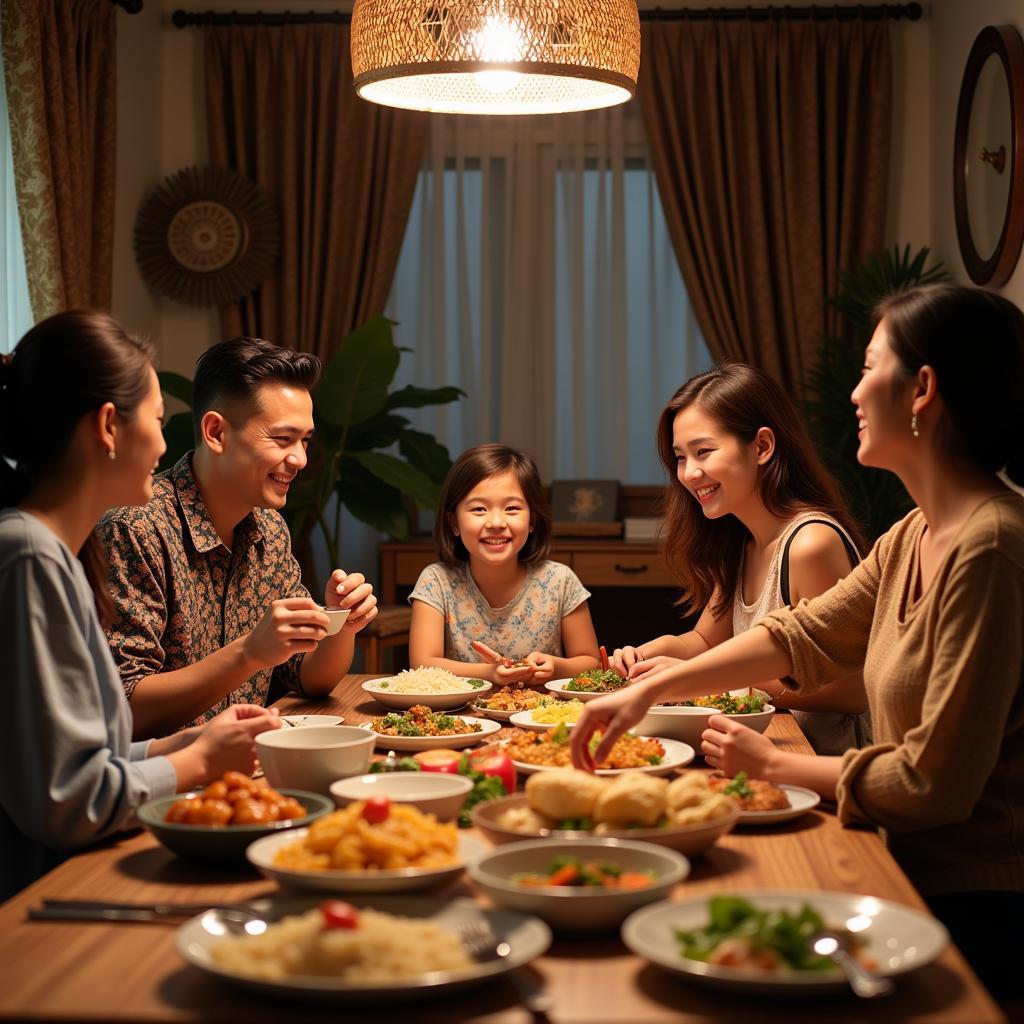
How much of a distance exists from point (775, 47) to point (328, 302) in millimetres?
2330

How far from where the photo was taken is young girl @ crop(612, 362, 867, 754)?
2.62 m

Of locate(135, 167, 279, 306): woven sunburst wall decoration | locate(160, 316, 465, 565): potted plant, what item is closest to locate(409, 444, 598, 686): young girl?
locate(160, 316, 465, 565): potted plant

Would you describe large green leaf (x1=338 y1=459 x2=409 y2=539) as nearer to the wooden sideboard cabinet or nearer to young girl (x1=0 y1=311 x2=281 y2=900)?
the wooden sideboard cabinet

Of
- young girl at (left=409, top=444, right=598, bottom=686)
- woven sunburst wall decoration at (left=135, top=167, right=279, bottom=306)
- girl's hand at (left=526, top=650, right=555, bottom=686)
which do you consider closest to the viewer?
girl's hand at (left=526, top=650, right=555, bottom=686)

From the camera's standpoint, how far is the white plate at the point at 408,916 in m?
1.05

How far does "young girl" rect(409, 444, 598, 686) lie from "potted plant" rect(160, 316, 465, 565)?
5.35 ft

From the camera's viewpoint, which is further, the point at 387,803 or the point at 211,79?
the point at 211,79

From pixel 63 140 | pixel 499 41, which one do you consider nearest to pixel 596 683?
pixel 499 41

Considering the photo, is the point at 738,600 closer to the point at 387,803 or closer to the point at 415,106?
the point at 415,106

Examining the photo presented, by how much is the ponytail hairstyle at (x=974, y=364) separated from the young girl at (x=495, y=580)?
61.3 inches

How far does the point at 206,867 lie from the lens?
4.87ft

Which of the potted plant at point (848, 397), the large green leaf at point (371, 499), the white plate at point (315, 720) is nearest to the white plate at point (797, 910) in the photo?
the white plate at point (315, 720)

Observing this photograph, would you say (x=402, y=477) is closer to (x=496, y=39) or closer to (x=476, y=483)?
(x=476, y=483)

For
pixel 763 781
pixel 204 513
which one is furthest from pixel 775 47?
pixel 763 781
